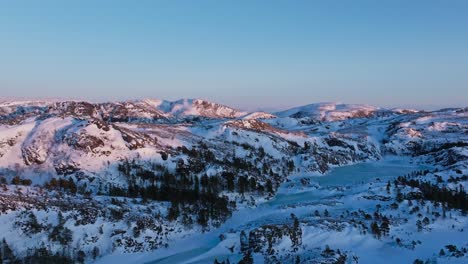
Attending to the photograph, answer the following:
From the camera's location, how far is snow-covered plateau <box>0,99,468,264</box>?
54.0 metres

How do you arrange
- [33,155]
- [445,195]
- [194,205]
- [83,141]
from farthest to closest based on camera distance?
[83,141] → [33,155] → [445,195] → [194,205]

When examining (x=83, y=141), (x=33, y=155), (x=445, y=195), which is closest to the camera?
(x=445, y=195)

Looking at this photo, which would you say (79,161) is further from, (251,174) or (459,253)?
(459,253)

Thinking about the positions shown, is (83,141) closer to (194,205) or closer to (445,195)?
(194,205)

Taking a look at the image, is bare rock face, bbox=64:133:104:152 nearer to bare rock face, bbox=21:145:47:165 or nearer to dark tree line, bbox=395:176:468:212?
bare rock face, bbox=21:145:47:165

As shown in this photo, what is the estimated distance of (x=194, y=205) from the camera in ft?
254

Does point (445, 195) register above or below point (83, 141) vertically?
below

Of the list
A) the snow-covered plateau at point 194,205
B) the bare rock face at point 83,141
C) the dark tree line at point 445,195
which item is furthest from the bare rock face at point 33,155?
the dark tree line at point 445,195

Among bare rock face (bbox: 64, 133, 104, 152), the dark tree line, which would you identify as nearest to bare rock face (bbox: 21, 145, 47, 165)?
bare rock face (bbox: 64, 133, 104, 152)

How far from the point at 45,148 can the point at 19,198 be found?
3979 cm

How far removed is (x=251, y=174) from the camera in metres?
114

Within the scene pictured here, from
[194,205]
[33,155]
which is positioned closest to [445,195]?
[194,205]

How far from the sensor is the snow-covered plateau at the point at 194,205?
54.0 metres

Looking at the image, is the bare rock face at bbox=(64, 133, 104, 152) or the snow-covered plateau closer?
the snow-covered plateau
